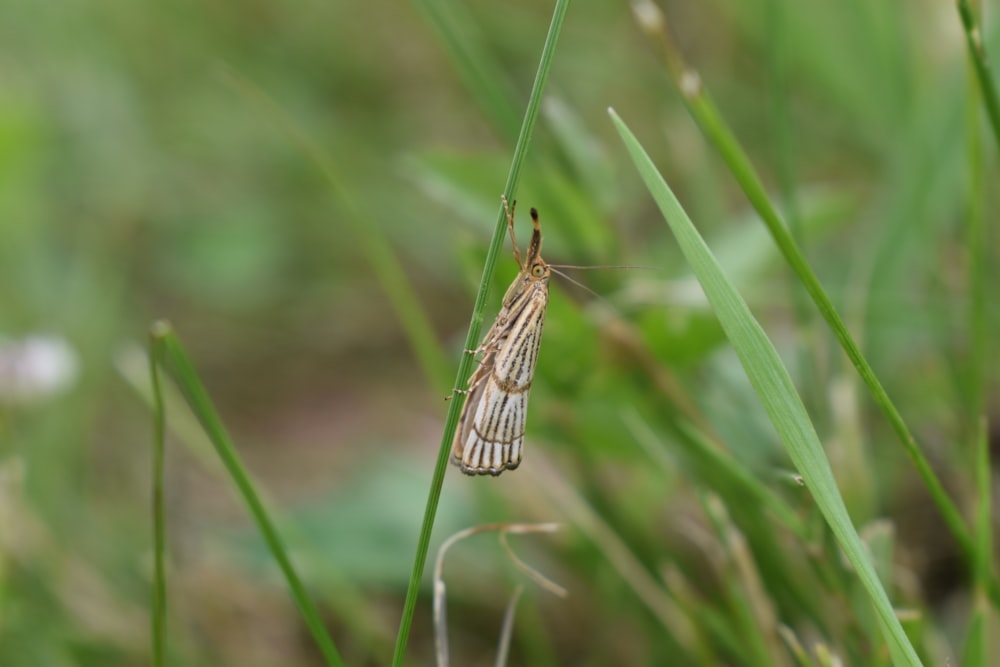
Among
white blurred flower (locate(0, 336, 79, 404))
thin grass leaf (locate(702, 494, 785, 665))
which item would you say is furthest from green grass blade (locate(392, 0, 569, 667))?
white blurred flower (locate(0, 336, 79, 404))

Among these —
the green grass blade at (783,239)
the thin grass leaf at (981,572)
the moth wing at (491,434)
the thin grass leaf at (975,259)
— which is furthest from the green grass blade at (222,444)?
the thin grass leaf at (975,259)

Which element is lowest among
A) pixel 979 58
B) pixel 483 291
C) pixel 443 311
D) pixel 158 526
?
pixel 158 526

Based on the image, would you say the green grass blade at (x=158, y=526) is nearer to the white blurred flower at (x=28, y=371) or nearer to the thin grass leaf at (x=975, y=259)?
the white blurred flower at (x=28, y=371)

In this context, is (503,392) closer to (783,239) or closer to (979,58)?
(783,239)

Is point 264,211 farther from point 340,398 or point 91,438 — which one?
point 91,438

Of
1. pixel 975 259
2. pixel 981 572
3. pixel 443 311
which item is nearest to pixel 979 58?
pixel 975 259

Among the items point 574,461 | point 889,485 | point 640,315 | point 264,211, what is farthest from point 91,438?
point 889,485

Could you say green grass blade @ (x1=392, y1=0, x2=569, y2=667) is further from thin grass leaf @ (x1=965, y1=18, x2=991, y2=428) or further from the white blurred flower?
the white blurred flower
